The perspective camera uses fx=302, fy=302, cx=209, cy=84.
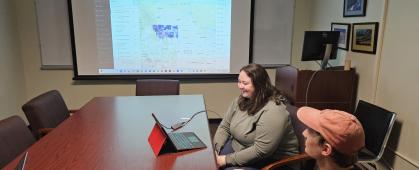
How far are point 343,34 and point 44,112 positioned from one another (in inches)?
107

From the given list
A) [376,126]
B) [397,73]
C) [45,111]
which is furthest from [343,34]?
[45,111]

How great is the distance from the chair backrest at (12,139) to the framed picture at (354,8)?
2726 mm

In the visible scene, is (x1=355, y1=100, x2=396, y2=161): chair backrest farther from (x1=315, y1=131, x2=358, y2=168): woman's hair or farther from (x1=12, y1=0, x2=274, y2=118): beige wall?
(x1=12, y1=0, x2=274, y2=118): beige wall

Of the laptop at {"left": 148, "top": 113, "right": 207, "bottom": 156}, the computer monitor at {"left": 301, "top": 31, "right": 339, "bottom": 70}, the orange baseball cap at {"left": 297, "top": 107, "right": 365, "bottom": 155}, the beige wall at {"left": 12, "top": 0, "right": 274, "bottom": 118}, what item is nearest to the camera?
the orange baseball cap at {"left": 297, "top": 107, "right": 365, "bottom": 155}

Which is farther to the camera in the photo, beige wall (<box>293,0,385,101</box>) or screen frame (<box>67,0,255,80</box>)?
screen frame (<box>67,0,255,80</box>)

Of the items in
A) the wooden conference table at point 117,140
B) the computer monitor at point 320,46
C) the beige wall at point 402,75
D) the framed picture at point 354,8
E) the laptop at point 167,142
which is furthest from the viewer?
the computer monitor at point 320,46

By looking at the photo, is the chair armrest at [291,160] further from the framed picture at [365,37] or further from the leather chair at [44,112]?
the leather chair at [44,112]

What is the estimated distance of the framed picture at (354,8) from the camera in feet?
8.69

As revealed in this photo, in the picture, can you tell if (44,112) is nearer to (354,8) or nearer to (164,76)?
(164,76)

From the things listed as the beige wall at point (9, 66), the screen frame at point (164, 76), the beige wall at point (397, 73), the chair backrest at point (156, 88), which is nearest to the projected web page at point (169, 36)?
the screen frame at point (164, 76)

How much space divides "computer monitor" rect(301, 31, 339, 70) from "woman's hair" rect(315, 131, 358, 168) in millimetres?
1867

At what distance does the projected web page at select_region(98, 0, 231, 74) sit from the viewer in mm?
3531

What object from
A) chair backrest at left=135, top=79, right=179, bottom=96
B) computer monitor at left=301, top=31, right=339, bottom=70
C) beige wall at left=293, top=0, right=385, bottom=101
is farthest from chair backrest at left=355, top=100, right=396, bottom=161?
chair backrest at left=135, top=79, right=179, bottom=96

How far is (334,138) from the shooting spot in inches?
41.4
